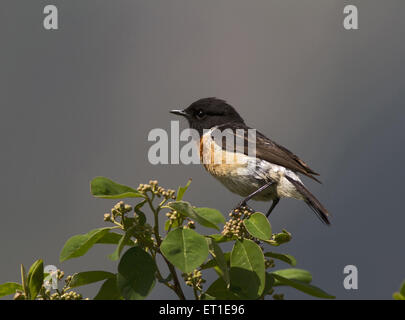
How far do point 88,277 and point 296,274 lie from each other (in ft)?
3.85

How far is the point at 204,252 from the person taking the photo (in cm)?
256

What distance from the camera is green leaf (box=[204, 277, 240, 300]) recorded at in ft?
8.73

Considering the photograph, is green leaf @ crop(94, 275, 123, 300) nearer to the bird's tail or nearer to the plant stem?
the plant stem

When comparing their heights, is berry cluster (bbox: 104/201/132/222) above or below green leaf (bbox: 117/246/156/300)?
above

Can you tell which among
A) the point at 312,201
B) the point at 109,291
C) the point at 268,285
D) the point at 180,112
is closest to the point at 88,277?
the point at 109,291

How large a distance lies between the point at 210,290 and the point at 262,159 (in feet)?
10.2

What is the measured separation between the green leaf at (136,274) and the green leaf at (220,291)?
1.14 feet

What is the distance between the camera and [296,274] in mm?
3131

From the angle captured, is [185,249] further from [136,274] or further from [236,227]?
[236,227]

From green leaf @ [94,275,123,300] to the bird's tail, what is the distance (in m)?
2.72

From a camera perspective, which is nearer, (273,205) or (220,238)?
(220,238)

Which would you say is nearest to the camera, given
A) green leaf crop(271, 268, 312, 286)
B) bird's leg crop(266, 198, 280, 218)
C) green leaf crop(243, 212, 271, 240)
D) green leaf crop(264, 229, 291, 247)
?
green leaf crop(243, 212, 271, 240)

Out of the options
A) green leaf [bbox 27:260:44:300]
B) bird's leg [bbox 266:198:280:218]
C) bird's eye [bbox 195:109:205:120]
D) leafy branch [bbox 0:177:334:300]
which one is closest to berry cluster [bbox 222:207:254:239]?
leafy branch [bbox 0:177:334:300]
